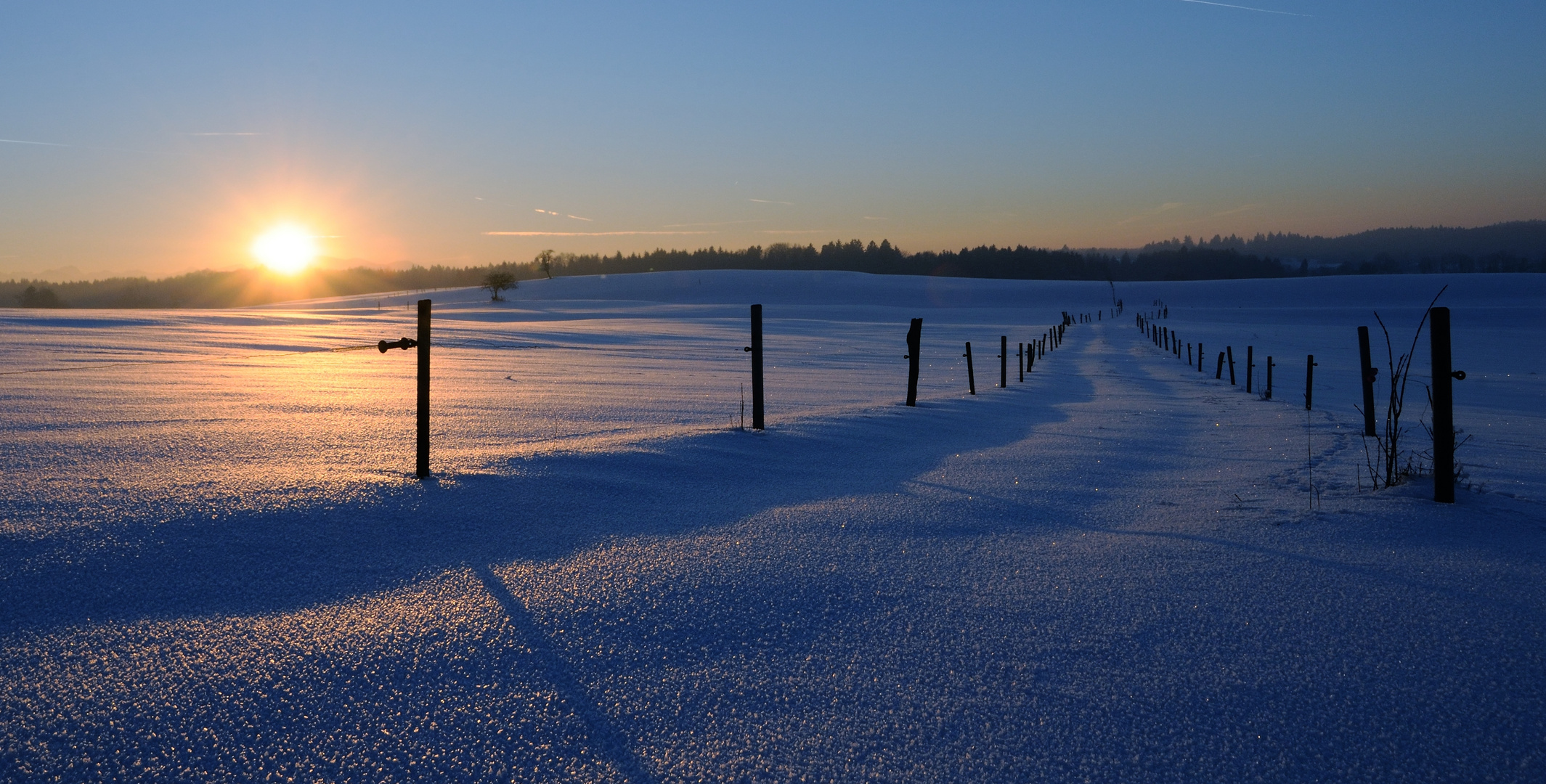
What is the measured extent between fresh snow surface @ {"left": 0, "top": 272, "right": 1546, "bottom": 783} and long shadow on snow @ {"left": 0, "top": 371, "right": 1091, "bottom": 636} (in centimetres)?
2

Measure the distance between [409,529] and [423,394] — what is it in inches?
56.1

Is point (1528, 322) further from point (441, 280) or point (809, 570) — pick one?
point (441, 280)

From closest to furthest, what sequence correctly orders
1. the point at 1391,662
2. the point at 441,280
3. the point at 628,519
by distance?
the point at 1391,662 → the point at 628,519 → the point at 441,280

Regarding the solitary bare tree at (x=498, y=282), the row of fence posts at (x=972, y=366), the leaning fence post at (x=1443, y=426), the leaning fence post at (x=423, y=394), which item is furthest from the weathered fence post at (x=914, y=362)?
the solitary bare tree at (x=498, y=282)

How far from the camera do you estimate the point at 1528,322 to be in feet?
192

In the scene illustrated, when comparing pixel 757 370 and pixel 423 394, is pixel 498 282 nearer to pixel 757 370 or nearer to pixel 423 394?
pixel 757 370

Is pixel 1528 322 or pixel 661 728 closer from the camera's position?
pixel 661 728

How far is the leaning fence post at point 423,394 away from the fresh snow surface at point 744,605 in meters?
0.12

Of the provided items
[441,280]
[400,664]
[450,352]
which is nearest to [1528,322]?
[450,352]

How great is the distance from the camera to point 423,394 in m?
5.52

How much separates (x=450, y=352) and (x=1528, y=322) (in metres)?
68.6

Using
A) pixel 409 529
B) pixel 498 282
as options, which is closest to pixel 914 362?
pixel 409 529

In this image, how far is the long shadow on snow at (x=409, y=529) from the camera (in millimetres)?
3338

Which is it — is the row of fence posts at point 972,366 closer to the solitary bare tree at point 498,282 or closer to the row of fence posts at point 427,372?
the row of fence posts at point 427,372
